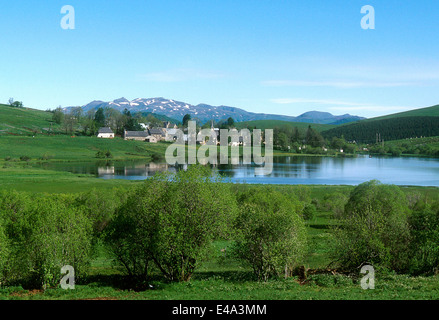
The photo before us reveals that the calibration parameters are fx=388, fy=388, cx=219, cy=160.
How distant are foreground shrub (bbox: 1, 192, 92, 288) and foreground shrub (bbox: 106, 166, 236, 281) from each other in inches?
93.7

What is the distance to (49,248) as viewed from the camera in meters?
26.5

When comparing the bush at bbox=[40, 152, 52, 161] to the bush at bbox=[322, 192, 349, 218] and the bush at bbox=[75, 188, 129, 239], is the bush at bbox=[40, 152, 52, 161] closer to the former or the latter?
the bush at bbox=[75, 188, 129, 239]

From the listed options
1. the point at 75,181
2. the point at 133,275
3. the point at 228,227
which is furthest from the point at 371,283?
the point at 75,181

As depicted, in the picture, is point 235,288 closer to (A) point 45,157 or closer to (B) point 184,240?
(B) point 184,240

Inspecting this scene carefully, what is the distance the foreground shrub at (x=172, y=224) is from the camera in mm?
27078

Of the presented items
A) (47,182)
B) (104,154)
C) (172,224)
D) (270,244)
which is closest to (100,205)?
(172,224)

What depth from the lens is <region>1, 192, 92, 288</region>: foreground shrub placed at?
26.4 meters

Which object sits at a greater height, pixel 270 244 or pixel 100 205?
pixel 100 205

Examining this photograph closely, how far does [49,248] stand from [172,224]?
8.52m

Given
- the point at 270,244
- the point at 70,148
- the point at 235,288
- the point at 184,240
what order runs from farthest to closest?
the point at 70,148 → the point at 270,244 → the point at 184,240 → the point at 235,288

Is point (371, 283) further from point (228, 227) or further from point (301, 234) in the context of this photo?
point (228, 227)

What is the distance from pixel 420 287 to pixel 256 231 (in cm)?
1119

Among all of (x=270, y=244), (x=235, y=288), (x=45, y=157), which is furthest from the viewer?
(x=45, y=157)
